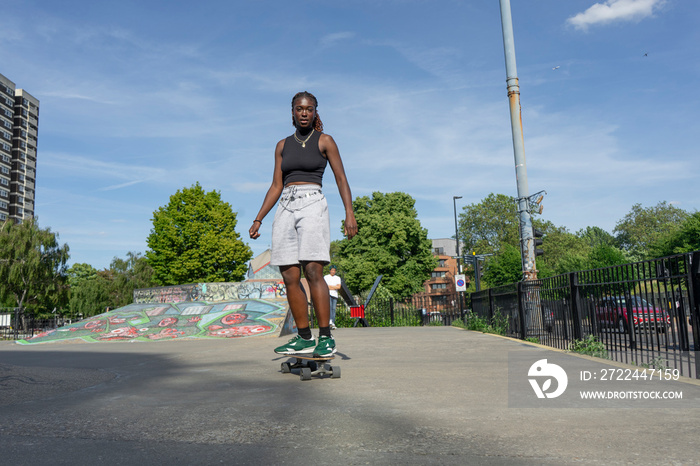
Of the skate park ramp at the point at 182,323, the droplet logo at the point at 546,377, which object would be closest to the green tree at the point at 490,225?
the skate park ramp at the point at 182,323

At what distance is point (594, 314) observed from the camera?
242 inches

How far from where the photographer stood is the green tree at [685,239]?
3903cm

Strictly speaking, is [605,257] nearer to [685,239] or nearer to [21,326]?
[685,239]

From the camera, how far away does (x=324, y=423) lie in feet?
8.04

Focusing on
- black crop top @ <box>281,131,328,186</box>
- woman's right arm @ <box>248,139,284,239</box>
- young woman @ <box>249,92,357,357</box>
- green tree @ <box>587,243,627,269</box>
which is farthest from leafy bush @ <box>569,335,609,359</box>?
green tree @ <box>587,243,627,269</box>

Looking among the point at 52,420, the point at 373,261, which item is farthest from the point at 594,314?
the point at 373,261

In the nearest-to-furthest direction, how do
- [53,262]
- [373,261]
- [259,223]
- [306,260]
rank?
[306,260], [259,223], [53,262], [373,261]

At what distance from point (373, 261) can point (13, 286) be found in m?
26.0

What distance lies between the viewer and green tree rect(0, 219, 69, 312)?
3400 centimetres

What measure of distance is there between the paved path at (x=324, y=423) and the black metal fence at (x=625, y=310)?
3.57 ft

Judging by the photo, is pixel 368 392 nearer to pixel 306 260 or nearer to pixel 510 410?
pixel 510 410

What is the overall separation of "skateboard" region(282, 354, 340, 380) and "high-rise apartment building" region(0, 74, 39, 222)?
305 feet

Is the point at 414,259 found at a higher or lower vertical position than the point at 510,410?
higher

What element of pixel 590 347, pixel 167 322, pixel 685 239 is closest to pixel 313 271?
pixel 590 347
